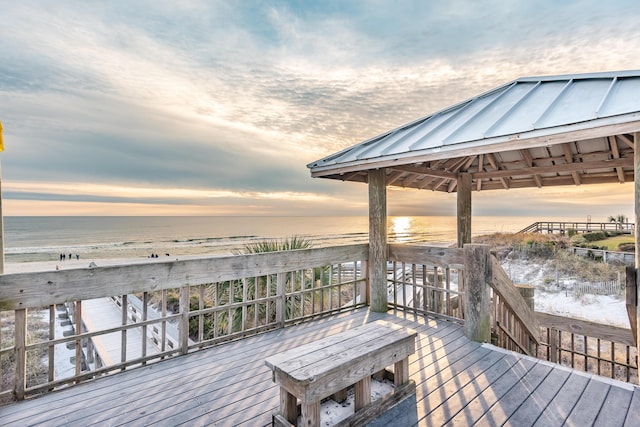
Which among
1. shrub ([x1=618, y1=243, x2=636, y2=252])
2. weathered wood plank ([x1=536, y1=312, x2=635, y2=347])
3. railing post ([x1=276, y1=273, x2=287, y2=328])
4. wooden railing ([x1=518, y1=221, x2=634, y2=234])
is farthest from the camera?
wooden railing ([x1=518, y1=221, x2=634, y2=234])

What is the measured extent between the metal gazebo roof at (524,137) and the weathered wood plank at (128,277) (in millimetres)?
1800

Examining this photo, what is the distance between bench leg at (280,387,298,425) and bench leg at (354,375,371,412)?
Result: 0.46m

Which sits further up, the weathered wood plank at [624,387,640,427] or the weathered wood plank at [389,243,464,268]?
the weathered wood plank at [389,243,464,268]

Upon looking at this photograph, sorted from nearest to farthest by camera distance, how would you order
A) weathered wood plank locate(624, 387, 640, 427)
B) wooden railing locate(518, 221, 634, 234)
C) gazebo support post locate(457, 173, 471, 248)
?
weathered wood plank locate(624, 387, 640, 427) < gazebo support post locate(457, 173, 471, 248) < wooden railing locate(518, 221, 634, 234)

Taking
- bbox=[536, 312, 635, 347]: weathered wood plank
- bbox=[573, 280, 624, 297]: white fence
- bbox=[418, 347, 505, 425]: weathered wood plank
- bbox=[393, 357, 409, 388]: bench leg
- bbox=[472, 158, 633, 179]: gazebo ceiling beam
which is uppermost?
bbox=[472, 158, 633, 179]: gazebo ceiling beam

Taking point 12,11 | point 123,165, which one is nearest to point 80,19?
point 12,11

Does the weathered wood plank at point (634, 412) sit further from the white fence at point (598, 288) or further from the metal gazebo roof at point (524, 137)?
the white fence at point (598, 288)

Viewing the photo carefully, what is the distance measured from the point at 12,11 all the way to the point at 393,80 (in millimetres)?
6562

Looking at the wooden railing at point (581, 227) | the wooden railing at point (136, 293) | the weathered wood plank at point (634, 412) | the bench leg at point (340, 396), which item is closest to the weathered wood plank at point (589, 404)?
the weathered wood plank at point (634, 412)

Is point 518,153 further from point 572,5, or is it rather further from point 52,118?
point 52,118

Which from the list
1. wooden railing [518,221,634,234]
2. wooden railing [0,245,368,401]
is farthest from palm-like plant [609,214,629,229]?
wooden railing [0,245,368,401]

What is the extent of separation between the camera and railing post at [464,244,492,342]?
3.44 m

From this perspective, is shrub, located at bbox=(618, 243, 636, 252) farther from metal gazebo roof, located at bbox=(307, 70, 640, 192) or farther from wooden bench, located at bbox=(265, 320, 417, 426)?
wooden bench, located at bbox=(265, 320, 417, 426)

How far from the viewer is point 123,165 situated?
1168 inches
